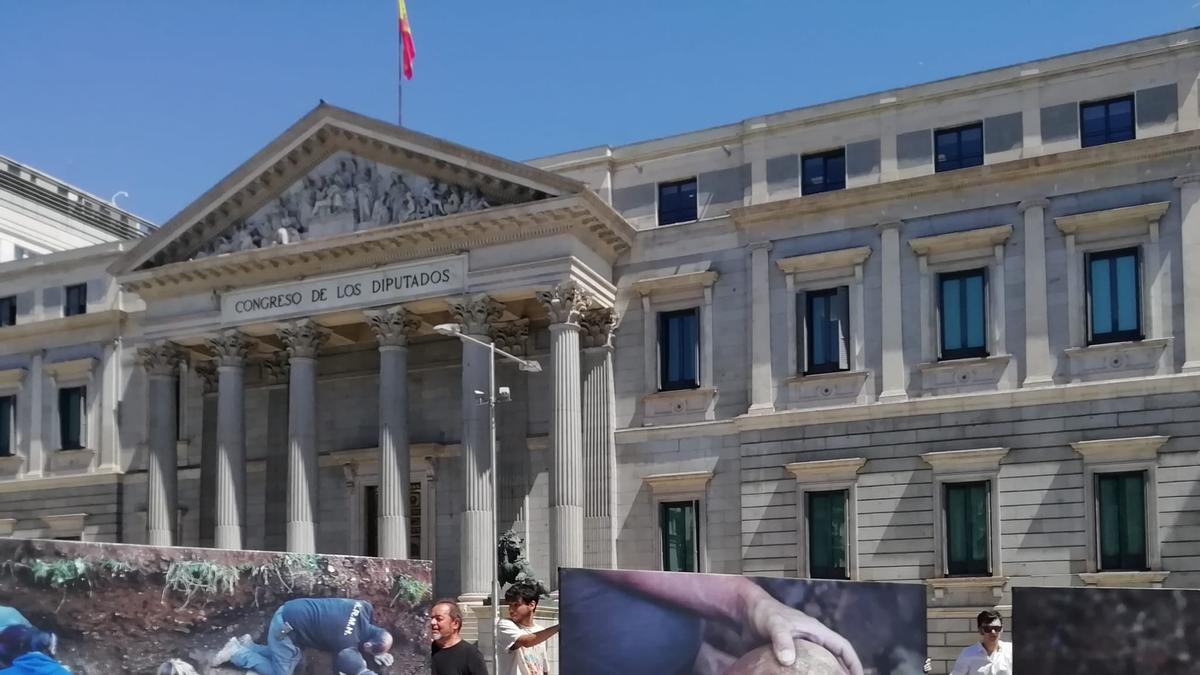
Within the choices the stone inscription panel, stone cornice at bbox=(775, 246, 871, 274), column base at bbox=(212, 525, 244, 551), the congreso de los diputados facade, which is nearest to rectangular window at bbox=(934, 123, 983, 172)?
the congreso de los diputados facade

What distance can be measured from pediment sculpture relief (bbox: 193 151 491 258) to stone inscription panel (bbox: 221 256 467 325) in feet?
4.39

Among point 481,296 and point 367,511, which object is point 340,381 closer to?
point 367,511

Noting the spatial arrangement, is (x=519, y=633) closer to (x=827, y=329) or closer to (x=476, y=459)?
(x=476, y=459)

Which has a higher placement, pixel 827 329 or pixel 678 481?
pixel 827 329

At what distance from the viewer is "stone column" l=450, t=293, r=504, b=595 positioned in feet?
130

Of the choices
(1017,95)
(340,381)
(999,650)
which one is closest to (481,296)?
(340,381)

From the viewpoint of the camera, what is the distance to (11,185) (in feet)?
211

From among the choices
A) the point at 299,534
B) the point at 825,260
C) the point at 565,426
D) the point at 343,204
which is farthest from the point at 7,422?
the point at 825,260

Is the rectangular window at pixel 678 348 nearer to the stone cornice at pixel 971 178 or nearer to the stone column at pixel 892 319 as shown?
the stone cornice at pixel 971 178

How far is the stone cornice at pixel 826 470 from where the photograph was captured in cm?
3881

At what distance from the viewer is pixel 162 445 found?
4600 centimetres

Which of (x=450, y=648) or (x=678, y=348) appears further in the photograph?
(x=678, y=348)

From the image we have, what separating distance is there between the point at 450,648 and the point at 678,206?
31408mm

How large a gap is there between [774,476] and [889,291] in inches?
226
